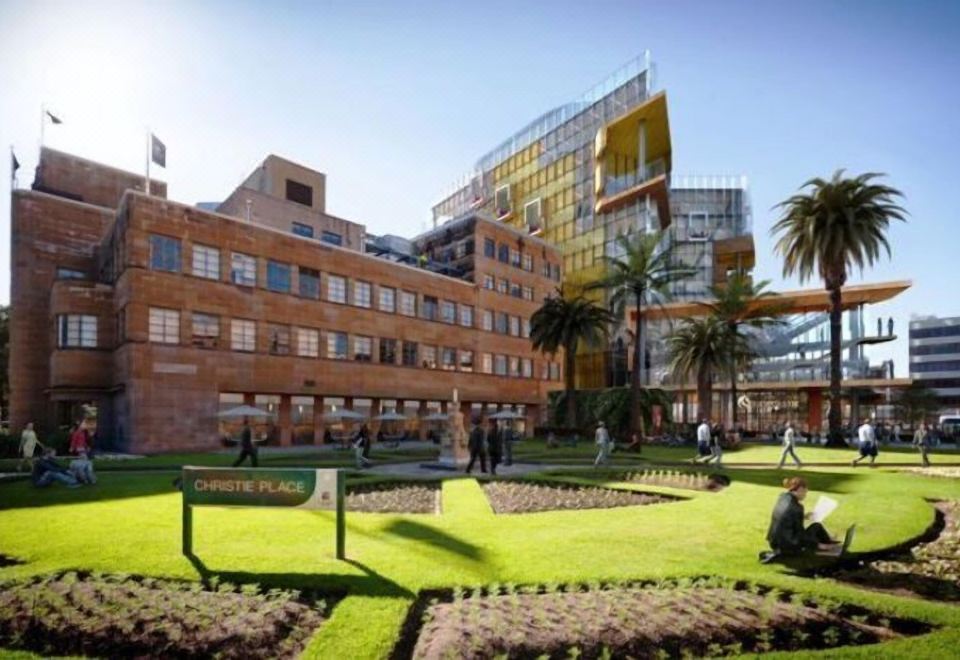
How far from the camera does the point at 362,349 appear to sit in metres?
47.2

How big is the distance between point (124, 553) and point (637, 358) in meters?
36.6

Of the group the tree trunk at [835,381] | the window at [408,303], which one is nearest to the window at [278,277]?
the window at [408,303]

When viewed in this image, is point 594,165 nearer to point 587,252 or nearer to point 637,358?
point 587,252

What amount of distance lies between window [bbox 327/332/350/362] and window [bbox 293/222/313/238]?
1424 centimetres

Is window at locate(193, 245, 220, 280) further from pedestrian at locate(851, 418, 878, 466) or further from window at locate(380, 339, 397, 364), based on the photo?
pedestrian at locate(851, 418, 878, 466)

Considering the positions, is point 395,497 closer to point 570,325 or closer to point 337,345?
point 337,345

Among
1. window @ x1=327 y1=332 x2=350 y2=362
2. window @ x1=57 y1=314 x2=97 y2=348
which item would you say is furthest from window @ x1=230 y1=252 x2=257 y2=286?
window @ x1=57 y1=314 x2=97 y2=348

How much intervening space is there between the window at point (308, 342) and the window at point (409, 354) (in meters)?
8.35

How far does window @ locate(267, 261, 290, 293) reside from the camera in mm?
41750

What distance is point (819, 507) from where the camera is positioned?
9.14 meters

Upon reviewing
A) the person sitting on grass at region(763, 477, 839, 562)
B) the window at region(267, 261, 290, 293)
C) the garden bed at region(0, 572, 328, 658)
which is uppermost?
the window at region(267, 261, 290, 293)

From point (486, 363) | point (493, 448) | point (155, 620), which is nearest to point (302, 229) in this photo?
point (486, 363)

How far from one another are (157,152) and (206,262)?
831 centimetres

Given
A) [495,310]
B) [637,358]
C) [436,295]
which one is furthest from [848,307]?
[436,295]
